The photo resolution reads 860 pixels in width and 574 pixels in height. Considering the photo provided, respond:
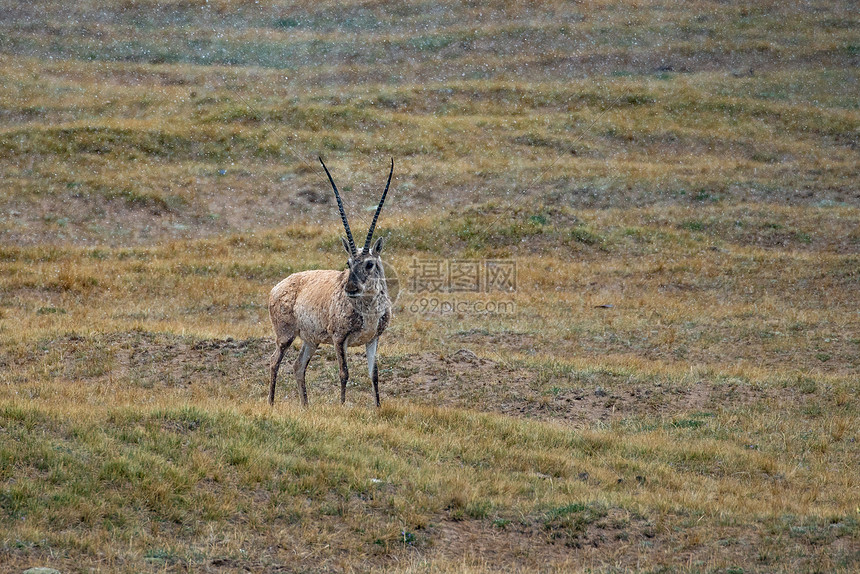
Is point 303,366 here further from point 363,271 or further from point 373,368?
point 363,271

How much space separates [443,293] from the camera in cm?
2636

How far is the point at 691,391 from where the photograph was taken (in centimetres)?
1598

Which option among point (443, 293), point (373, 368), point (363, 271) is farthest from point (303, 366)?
point (443, 293)

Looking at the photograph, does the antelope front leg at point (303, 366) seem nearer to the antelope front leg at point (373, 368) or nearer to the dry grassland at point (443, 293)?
the dry grassland at point (443, 293)

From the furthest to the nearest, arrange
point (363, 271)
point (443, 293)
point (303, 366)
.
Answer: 1. point (443, 293)
2. point (303, 366)
3. point (363, 271)

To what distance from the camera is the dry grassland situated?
9406 mm

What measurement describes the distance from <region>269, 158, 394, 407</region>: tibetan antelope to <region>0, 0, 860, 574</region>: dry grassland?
46.4 inches

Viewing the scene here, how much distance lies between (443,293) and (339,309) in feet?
42.4

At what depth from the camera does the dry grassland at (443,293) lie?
9406 mm

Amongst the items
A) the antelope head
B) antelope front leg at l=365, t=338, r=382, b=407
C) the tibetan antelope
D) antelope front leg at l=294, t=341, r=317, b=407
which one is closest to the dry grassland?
antelope front leg at l=294, t=341, r=317, b=407

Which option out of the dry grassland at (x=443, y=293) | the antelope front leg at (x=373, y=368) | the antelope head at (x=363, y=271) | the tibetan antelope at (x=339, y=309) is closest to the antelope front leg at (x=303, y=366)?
the tibetan antelope at (x=339, y=309)

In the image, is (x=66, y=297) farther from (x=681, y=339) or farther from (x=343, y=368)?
(x=681, y=339)

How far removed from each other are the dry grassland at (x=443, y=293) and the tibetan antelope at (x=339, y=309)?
1.18m

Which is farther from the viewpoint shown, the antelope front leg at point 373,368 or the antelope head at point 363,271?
the antelope front leg at point 373,368
